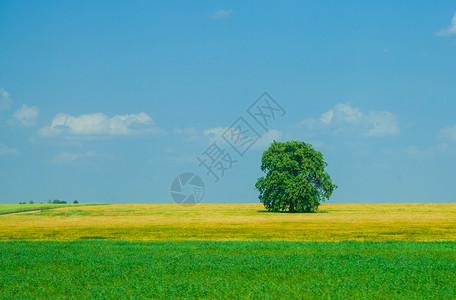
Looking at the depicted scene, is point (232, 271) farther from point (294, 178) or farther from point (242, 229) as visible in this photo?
point (294, 178)

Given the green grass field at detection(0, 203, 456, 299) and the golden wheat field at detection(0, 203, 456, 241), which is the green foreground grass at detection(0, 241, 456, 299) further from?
the golden wheat field at detection(0, 203, 456, 241)

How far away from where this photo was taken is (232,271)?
67.4 ft

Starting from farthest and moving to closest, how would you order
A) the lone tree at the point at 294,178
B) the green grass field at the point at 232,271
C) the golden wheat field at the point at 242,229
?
the lone tree at the point at 294,178
the golden wheat field at the point at 242,229
the green grass field at the point at 232,271

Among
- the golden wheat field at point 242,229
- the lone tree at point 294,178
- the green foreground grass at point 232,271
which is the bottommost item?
the green foreground grass at point 232,271

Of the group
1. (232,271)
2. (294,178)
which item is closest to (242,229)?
(232,271)

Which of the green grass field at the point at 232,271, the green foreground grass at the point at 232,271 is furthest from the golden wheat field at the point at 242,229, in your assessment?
the green foreground grass at the point at 232,271

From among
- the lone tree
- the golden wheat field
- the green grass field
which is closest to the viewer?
the green grass field

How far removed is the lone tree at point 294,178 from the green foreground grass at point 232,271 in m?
51.4

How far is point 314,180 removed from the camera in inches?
3322

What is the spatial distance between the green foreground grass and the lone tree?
169 ft

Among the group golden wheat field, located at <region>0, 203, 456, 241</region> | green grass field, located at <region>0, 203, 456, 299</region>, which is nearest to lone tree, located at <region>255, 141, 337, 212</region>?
golden wheat field, located at <region>0, 203, 456, 241</region>

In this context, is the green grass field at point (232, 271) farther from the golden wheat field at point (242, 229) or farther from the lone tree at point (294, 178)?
the lone tree at point (294, 178)

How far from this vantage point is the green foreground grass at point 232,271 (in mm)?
16641

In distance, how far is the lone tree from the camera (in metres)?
82.2
